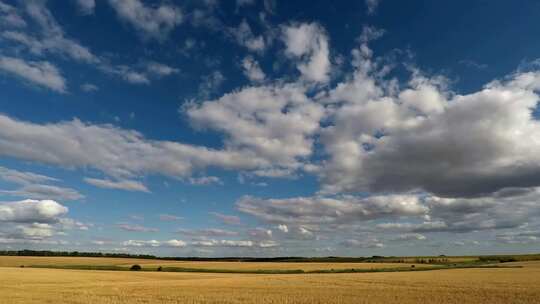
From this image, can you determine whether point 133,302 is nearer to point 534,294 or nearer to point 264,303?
point 264,303

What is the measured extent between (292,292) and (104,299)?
17.3 metres

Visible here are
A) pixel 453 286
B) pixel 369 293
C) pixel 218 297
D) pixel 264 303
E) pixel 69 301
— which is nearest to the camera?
pixel 264 303

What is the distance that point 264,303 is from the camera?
31.8m

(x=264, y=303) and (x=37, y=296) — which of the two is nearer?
(x=264, y=303)

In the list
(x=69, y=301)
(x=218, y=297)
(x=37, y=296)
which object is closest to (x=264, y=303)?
(x=218, y=297)

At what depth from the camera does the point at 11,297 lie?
36719mm

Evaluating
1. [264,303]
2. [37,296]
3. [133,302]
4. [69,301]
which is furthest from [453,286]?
[37,296]

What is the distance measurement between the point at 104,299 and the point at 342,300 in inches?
798

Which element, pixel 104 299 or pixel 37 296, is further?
pixel 37 296

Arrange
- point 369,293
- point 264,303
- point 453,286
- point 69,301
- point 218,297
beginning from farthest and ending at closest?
point 453,286
point 369,293
point 218,297
point 69,301
point 264,303

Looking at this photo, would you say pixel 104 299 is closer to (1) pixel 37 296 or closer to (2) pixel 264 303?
(1) pixel 37 296

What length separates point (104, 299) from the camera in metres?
35.2

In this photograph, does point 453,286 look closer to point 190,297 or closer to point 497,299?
point 497,299

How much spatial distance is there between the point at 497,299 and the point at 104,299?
32.6m
